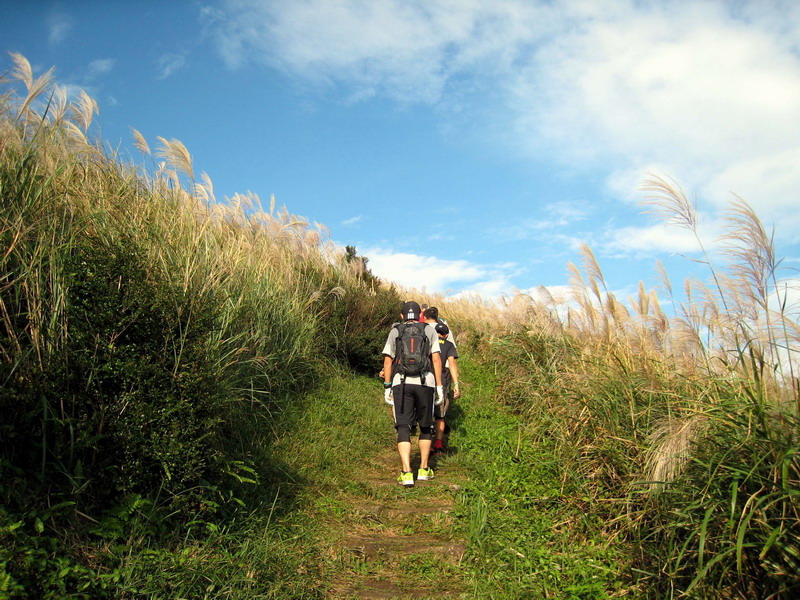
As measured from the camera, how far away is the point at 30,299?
423cm

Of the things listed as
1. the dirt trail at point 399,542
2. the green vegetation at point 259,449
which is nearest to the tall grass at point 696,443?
the green vegetation at point 259,449

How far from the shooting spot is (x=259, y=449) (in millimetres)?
6426

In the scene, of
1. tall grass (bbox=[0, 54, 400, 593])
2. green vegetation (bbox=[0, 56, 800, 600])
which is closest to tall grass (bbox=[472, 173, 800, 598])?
green vegetation (bbox=[0, 56, 800, 600])

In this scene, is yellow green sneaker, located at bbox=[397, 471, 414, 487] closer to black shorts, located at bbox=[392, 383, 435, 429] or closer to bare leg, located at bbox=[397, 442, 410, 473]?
bare leg, located at bbox=[397, 442, 410, 473]

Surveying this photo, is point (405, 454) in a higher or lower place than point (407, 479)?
higher

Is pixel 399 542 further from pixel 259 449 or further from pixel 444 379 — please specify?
pixel 444 379

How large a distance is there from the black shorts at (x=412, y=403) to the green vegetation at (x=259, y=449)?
808 millimetres

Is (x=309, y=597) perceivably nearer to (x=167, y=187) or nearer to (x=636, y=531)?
(x=636, y=531)

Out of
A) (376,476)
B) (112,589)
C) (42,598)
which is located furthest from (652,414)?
(42,598)

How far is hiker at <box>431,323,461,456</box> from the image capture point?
315 inches

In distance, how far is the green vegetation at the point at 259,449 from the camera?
358 centimetres

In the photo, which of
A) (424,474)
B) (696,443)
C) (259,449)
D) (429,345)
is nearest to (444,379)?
(429,345)

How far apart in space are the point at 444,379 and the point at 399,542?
130 inches

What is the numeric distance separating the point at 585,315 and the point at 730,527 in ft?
15.3
